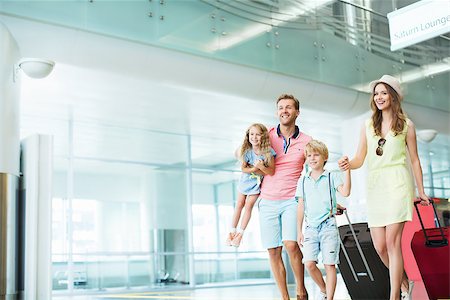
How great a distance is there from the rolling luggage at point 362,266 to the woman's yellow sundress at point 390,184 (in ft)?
2.59

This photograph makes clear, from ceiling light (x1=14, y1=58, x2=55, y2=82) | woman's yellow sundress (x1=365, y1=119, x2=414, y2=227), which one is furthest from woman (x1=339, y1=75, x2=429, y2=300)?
ceiling light (x1=14, y1=58, x2=55, y2=82)

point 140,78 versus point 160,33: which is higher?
point 160,33

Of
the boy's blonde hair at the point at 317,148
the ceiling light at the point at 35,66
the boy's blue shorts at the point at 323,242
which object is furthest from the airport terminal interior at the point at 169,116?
the boy's blue shorts at the point at 323,242

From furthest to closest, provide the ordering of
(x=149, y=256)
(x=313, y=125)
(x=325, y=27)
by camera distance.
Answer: (x=149, y=256) < (x=313, y=125) < (x=325, y=27)

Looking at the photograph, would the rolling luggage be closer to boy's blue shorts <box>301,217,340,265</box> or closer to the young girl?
boy's blue shorts <box>301,217,340,265</box>

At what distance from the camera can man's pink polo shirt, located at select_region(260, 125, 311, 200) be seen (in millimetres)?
4676

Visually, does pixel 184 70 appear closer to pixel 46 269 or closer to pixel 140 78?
pixel 140 78

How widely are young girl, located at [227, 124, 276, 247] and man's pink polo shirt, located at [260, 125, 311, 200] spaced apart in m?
0.07

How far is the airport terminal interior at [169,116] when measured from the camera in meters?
8.08

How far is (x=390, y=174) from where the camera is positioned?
431cm

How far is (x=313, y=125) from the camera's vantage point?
530 inches

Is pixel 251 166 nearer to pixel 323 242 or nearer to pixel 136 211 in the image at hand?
pixel 323 242

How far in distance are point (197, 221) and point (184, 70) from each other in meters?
6.70

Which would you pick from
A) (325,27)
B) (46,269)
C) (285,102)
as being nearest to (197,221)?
(325,27)
